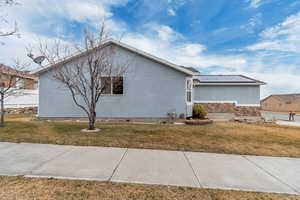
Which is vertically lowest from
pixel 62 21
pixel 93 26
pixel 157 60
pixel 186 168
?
pixel 186 168

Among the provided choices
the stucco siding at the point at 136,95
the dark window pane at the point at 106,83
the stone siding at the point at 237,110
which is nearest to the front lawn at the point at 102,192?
the dark window pane at the point at 106,83

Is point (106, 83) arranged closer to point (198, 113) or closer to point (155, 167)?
point (155, 167)

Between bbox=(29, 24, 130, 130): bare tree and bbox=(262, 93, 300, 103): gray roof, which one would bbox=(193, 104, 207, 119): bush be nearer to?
bbox=(29, 24, 130, 130): bare tree

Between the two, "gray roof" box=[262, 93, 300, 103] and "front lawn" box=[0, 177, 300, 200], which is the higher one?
"gray roof" box=[262, 93, 300, 103]

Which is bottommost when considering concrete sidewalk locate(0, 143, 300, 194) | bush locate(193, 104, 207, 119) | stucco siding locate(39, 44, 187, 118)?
concrete sidewalk locate(0, 143, 300, 194)

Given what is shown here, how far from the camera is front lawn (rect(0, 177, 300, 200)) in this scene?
2.49 meters

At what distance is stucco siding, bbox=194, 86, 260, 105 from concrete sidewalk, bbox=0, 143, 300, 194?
1030 centimetres

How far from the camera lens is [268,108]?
3953cm

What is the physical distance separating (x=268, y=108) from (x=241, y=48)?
33.8m

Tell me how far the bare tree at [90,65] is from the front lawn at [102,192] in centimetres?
488

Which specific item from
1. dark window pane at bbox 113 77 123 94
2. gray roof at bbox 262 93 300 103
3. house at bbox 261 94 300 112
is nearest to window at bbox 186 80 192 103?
dark window pane at bbox 113 77 123 94

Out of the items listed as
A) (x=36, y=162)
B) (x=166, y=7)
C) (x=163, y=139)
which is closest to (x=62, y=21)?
(x=166, y=7)

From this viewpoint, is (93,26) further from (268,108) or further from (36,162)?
(268,108)

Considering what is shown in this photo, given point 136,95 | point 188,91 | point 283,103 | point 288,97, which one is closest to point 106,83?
point 136,95
